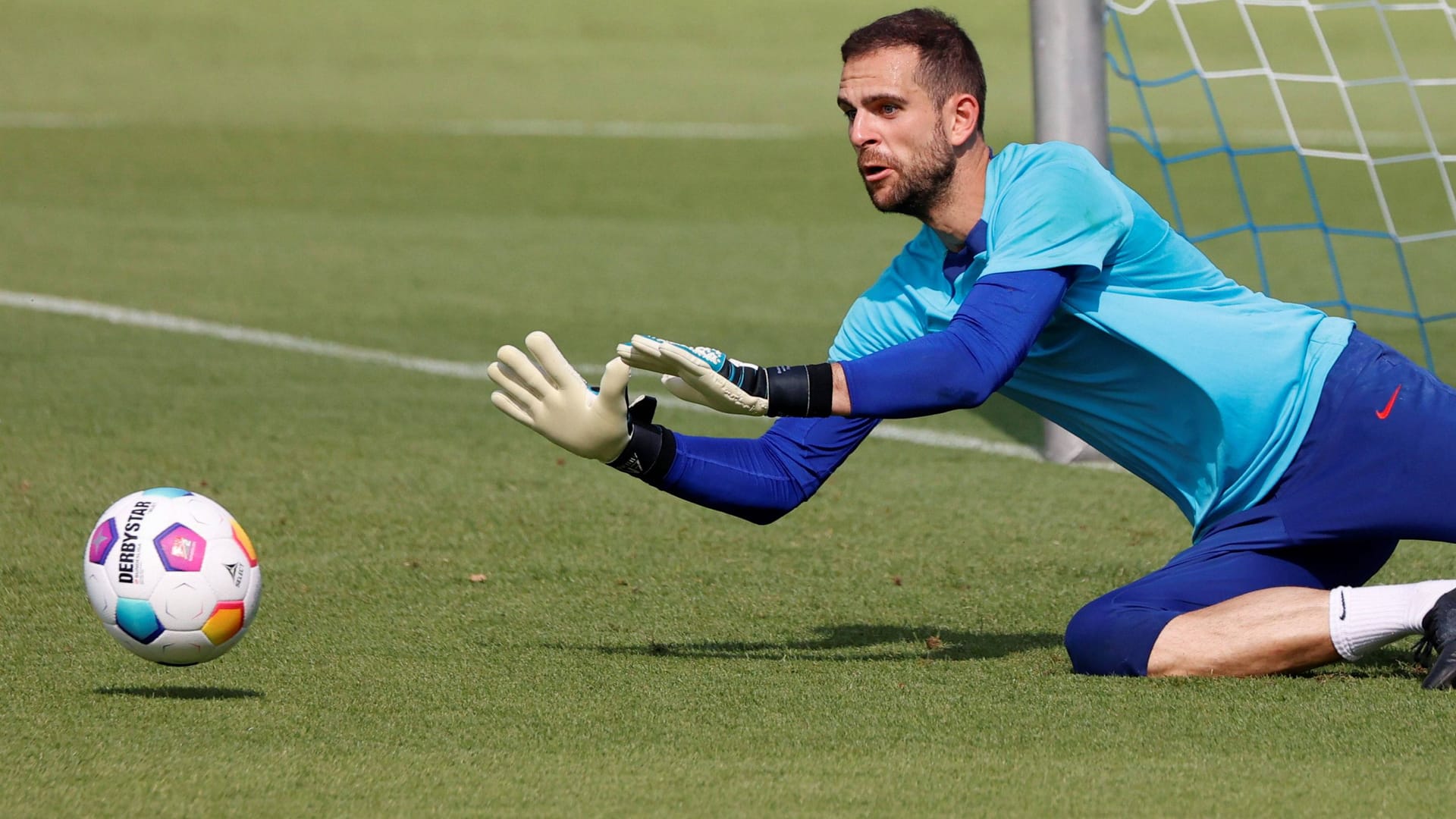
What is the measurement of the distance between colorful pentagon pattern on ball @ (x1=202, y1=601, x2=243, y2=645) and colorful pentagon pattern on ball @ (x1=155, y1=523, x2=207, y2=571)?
4.0 inches

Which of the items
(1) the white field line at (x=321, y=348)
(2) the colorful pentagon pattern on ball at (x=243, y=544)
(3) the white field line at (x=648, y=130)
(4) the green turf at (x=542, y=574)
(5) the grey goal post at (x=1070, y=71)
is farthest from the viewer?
(3) the white field line at (x=648, y=130)

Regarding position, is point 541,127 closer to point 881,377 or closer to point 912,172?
point 912,172

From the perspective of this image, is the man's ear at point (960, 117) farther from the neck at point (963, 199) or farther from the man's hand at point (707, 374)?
the man's hand at point (707, 374)

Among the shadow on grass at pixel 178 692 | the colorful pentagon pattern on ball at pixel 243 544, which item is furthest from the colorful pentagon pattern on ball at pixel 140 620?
the colorful pentagon pattern on ball at pixel 243 544

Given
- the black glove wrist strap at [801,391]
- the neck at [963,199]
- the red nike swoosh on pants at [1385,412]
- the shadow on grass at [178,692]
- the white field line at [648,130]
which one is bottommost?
the shadow on grass at [178,692]

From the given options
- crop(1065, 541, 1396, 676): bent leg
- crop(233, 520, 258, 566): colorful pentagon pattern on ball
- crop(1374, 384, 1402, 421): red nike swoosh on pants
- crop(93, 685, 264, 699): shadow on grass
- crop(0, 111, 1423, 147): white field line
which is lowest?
crop(93, 685, 264, 699): shadow on grass

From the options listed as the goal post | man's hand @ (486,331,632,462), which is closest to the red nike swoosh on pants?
man's hand @ (486,331,632,462)

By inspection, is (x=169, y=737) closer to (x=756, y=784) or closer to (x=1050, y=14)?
(x=756, y=784)

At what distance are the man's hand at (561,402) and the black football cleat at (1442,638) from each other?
67.3 inches

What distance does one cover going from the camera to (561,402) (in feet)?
13.3

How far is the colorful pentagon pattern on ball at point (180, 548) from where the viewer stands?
13.1ft

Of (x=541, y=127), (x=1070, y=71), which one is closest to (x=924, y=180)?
(x=1070, y=71)

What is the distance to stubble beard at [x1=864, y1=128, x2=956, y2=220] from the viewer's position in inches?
164

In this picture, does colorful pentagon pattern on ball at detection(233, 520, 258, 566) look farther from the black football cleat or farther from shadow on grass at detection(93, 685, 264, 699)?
the black football cleat
